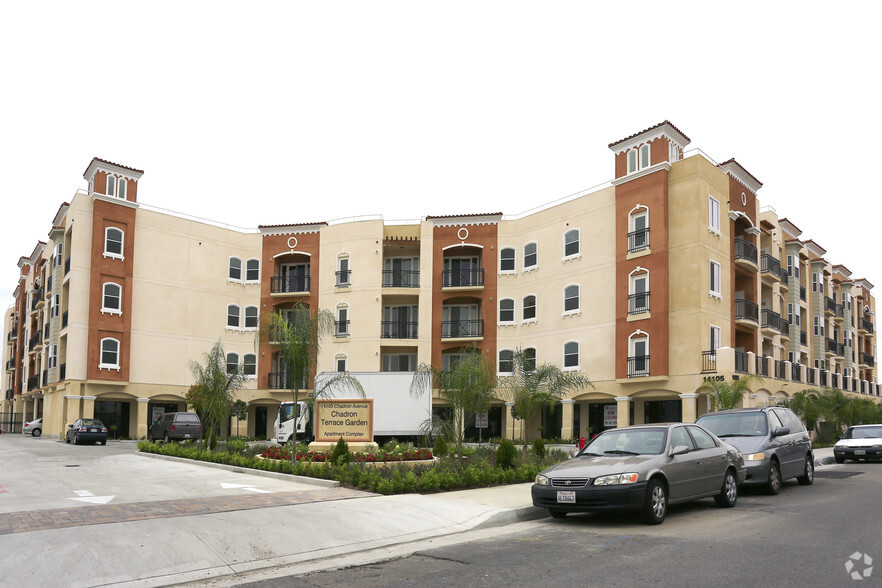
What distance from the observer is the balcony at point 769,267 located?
4178cm

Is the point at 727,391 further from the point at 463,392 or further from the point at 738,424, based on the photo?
the point at 738,424

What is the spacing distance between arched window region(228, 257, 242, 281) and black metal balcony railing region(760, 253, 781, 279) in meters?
31.7

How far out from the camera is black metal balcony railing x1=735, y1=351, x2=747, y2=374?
34.8 metres

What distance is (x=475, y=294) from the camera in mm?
45500

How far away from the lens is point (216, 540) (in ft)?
31.3

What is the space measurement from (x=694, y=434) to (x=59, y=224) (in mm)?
43859

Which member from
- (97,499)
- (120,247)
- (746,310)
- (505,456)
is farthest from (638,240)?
(97,499)

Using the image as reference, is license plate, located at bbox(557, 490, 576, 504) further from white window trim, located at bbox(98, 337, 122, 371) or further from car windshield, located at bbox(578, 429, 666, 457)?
white window trim, located at bbox(98, 337, 122, 371)

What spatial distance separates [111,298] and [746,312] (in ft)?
114

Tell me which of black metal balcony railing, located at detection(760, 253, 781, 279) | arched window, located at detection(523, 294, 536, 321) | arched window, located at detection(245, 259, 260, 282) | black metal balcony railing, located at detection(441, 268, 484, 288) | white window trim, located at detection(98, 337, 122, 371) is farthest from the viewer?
arched window, located at detection(245, 259, 260, 282)

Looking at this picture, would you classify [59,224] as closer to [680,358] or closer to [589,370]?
[589,370]

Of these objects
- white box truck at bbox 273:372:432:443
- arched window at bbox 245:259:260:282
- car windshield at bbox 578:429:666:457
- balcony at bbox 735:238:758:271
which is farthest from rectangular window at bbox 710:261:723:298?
arched window at bbox 245:259:260:282

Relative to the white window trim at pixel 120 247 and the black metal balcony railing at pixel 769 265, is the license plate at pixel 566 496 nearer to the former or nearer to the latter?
the black metal balcony railing at pixel 769 265

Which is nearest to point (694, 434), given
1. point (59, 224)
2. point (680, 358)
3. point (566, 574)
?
point (566, 574)
